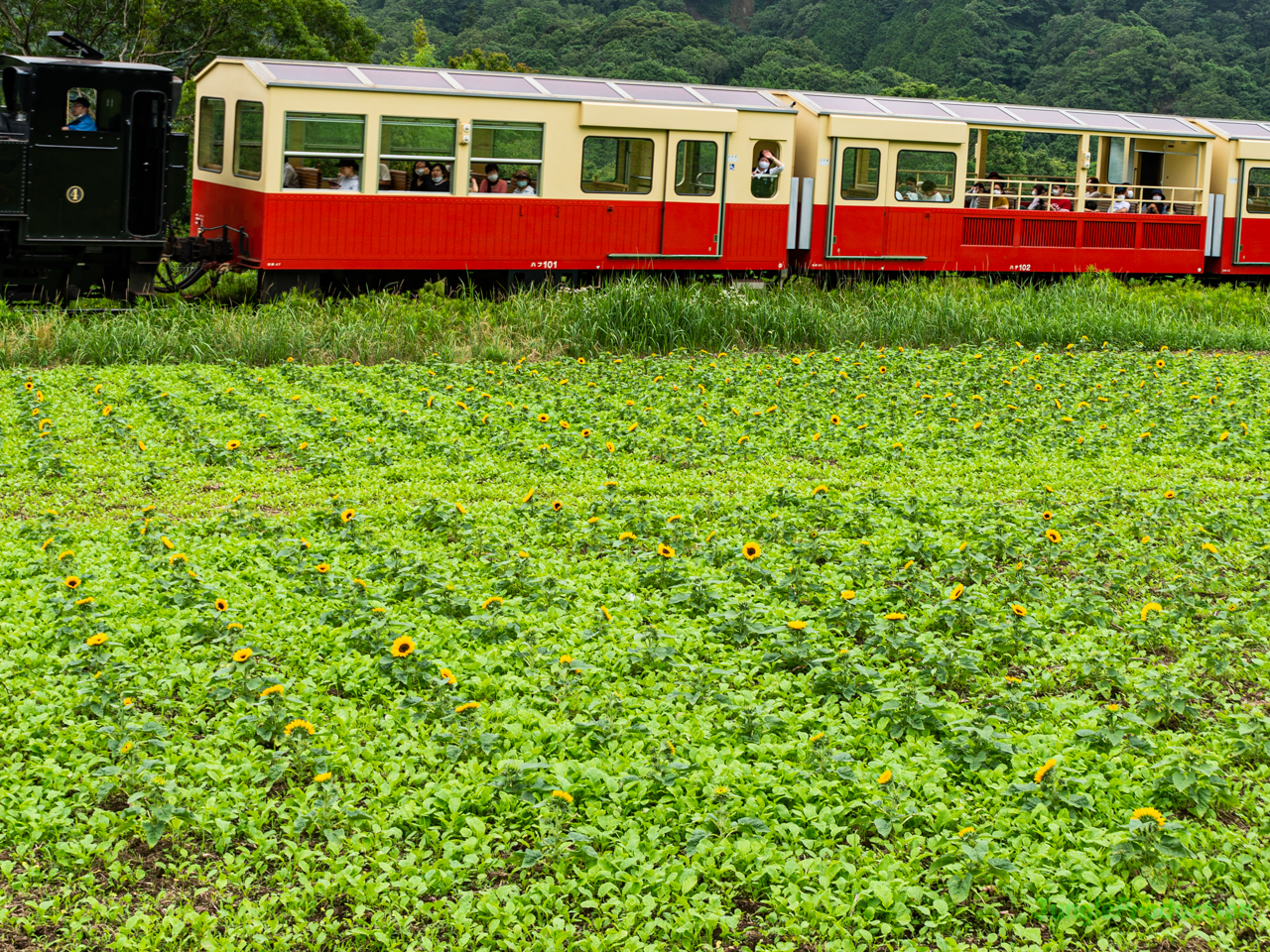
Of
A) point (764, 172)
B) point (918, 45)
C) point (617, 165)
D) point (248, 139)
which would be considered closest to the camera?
point (248, 139)

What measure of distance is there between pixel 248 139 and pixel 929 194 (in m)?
9.68

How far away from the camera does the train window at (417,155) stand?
1622 cm

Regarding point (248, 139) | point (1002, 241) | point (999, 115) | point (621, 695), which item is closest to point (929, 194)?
point (1002, 241)

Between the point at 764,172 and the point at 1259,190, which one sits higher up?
the point at 1259,190

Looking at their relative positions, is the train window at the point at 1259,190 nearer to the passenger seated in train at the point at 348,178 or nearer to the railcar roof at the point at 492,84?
the railcar roof at the point at 492,84

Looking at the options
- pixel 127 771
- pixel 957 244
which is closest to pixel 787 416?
pixel 127 771

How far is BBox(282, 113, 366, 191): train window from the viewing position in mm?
15648

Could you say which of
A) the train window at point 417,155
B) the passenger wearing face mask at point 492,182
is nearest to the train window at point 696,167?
the passenger wearing face mask at point 492,182

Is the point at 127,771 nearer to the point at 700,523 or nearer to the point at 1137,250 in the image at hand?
the point at 700,523

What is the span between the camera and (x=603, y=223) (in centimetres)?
1777

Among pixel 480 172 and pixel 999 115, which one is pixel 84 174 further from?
pixel 999 115

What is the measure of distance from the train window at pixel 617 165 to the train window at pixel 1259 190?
36.2ft

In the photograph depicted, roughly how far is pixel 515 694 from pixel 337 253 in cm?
1189

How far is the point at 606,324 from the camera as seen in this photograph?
14.1 m
